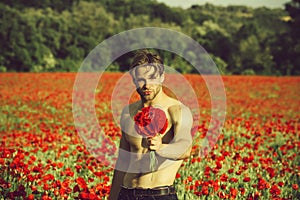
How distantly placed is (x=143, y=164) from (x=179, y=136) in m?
0.29

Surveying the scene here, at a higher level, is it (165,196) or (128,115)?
(128,115)

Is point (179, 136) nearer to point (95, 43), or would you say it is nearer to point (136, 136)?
point (136, 136)

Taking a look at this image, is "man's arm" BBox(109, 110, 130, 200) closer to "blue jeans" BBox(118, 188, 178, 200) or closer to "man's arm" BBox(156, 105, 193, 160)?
"blue jeans" BBox(118, 188, 178, 200)

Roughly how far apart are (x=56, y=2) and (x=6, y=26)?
27739 millimetres

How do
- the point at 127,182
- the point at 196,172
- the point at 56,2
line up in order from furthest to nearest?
1. the point at 56,2
2. the point at 196,172
3. the point at 127,182

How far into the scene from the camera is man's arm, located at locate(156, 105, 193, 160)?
228 centimetres

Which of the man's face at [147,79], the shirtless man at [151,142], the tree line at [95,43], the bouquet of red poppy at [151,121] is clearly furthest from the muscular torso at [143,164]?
the tree line at [95,43]

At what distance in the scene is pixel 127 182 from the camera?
2.53 m

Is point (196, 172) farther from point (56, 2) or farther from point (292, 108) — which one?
point (56, 2)

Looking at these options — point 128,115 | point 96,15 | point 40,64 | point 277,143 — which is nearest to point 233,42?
point 96,15

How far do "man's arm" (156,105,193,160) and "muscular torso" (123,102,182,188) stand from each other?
4 centimetres

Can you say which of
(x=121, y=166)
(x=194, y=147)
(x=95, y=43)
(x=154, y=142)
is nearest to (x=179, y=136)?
(x=154, y=142)

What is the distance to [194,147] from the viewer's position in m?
6.02

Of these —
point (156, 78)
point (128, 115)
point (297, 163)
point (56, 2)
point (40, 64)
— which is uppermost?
point (56, 2)
